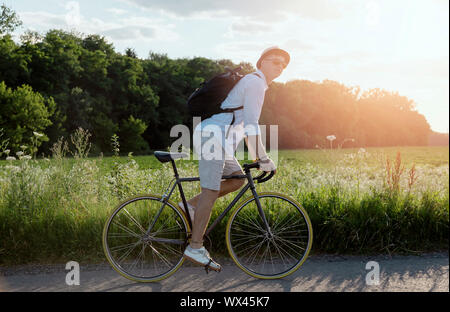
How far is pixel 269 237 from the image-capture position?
175 inches

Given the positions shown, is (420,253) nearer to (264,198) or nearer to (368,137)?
(264,198)

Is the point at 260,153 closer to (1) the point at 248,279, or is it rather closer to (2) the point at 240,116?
(2) the point at 240,116

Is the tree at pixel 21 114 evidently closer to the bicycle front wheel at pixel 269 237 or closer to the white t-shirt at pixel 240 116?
the bicycle front wheel at pixel 269 237

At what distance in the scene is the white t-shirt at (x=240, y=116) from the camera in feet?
12.3

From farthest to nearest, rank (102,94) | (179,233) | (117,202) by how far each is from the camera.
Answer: (102,94)
(117,202)
(179,233)

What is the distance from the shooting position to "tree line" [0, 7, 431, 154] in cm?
1075

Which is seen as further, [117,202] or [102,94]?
[102,94]

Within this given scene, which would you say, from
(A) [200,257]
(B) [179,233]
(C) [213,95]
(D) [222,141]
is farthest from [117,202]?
(C) [213,95]

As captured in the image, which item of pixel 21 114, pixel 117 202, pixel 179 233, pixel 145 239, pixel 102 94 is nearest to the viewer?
pixel 145 239

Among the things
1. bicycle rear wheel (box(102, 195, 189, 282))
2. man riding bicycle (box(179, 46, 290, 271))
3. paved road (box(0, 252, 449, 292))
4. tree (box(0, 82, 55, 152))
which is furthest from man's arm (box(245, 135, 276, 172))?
tree (box(0, 82, 55, 152))

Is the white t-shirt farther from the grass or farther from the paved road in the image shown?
the grass

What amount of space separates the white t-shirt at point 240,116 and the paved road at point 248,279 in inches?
54.3

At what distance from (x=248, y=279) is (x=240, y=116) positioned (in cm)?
174

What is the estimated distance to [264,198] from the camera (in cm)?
447
